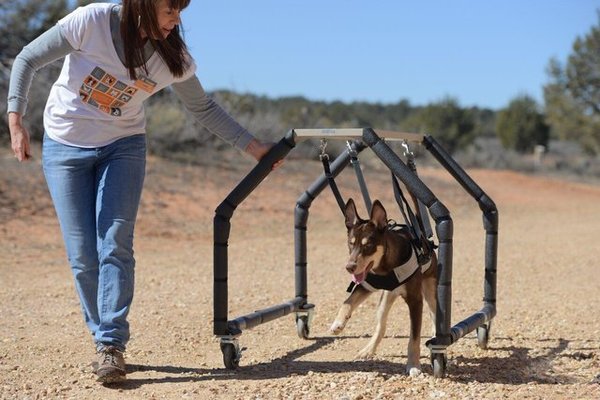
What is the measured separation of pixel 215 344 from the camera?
6035mm

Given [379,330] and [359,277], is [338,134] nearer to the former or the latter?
[359,277]

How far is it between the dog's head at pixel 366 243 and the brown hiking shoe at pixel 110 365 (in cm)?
134

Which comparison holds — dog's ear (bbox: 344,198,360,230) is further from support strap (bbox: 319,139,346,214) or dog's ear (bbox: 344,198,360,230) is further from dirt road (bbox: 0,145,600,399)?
dirt road (bbox: 0,145,600,399)

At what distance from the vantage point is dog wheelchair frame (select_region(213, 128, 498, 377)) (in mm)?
4695

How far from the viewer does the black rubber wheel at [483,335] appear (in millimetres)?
5891

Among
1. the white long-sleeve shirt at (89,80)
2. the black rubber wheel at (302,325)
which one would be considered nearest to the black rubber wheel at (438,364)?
the black rubber wheel at (302,325)

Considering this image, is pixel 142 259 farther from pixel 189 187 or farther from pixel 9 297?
pixel 189 187

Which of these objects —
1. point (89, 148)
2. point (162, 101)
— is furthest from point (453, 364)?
point (162, 101)

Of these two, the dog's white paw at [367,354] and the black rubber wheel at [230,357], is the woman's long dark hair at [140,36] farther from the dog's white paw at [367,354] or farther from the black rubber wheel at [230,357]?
the dog's white paw at [367,354]

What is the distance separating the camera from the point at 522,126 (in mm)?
44938

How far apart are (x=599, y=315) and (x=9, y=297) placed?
5.35 metres

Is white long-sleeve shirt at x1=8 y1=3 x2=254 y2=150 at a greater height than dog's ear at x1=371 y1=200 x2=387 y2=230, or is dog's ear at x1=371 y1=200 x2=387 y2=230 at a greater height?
white long-sleeve shirt at x1=8 y1=3 x2=254 y2=150

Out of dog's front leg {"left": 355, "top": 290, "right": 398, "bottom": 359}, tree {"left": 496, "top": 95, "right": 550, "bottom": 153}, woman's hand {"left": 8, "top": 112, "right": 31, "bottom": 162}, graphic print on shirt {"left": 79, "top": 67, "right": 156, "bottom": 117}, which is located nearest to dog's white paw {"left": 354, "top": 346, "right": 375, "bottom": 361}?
dog's front leg {"left": 355, "top": 290, "right": 398, "bottom": 359}

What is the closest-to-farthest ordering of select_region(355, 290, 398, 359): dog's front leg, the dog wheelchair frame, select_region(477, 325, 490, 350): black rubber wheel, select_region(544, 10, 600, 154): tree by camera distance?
1. the dog wheelchair frame
2. select_region(355, 290, 398, 359): dog's front leg
3. select_region(477, 325, 490, 350): black rubber wheel
4. select_region(544, 10, 600, 154): tree
